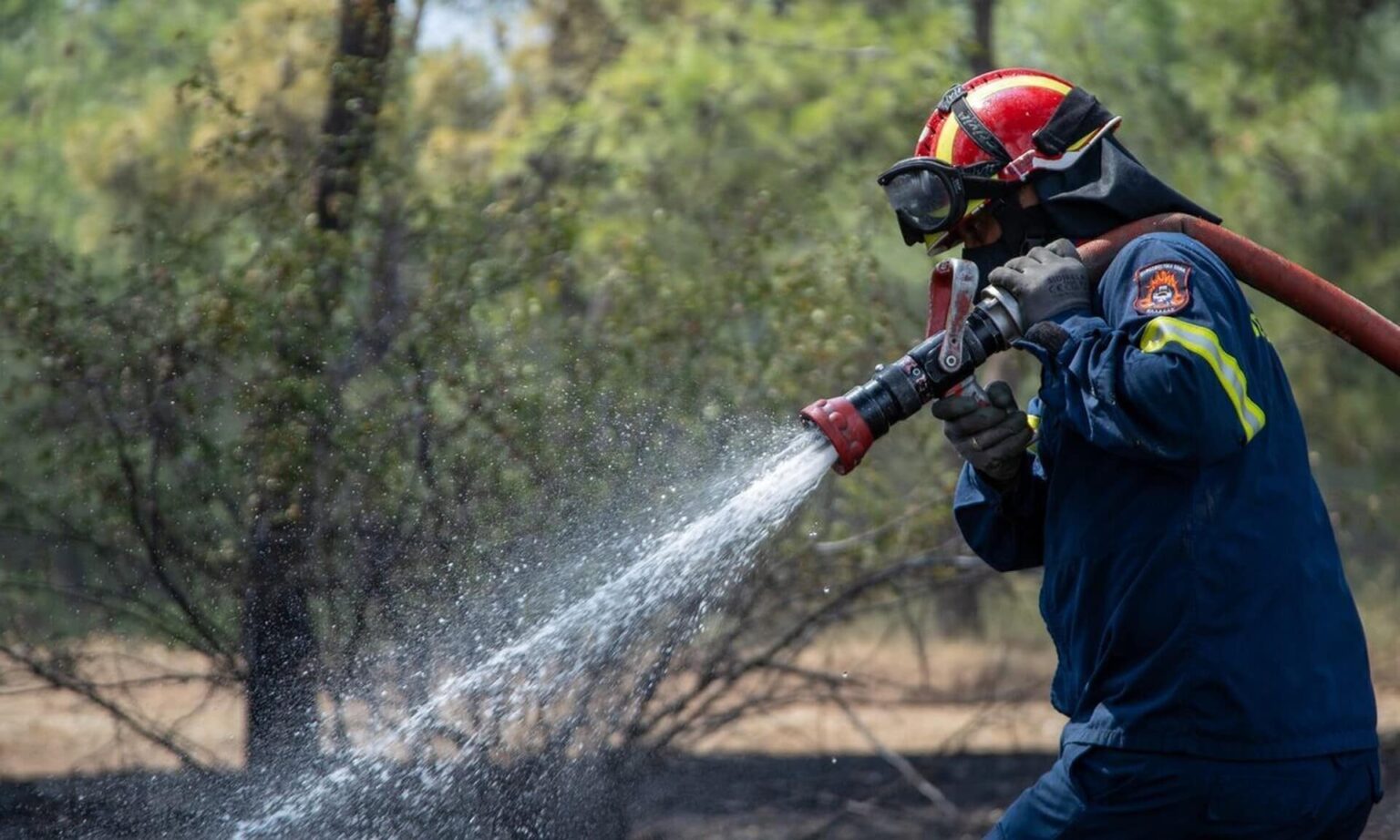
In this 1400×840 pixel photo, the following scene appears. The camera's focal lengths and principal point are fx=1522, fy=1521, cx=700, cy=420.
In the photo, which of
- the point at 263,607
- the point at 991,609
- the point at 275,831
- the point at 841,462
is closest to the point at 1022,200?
the point at 841,462

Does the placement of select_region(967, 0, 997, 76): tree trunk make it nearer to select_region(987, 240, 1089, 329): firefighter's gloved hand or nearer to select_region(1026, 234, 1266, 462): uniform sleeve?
select_region(987, 240, 1089, 329): firefighter's gloved hand

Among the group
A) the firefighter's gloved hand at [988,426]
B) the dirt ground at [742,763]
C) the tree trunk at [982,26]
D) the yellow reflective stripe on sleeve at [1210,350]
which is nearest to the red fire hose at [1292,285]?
the firefighter's gloved hand at [988,426]

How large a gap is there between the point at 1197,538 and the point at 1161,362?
328 mm

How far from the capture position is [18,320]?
5.52 meters

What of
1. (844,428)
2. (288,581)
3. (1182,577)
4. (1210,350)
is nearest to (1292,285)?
(1210,350)

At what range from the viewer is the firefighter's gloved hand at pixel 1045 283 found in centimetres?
283

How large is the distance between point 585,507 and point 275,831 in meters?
1.52

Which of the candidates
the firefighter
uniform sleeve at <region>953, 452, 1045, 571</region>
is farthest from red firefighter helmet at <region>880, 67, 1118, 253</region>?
uniform sleeve at <region>953, 452, 1045, 571</region>

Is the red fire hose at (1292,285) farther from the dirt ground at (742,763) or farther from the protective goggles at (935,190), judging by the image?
the dirt ground at (742,763)

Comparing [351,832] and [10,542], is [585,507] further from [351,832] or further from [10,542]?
[10,542]

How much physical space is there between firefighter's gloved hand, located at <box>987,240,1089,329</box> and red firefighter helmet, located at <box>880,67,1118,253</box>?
23 cm

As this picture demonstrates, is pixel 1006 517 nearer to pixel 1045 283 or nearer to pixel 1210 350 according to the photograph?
pixel 1045 283

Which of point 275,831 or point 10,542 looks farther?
point 10,542

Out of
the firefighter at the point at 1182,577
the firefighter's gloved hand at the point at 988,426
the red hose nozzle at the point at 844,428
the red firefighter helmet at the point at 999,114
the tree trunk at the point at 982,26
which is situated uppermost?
the tree trunk at the point at 982,26
